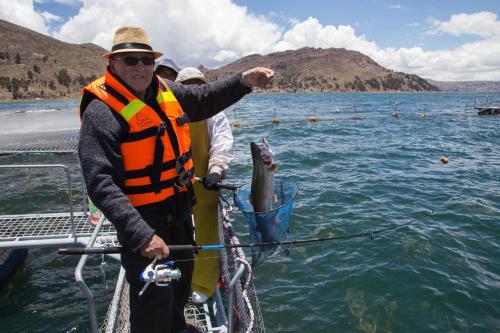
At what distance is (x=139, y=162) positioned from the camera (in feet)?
A: 11.0

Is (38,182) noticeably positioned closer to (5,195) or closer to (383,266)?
(5,195)

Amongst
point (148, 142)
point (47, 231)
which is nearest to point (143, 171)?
point (148, 142)

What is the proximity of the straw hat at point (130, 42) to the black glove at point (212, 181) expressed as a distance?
172cm

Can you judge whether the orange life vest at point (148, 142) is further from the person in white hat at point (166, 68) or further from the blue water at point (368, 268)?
the blue water at point (368, 268)

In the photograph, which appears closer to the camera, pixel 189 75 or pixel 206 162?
pixel 189 75

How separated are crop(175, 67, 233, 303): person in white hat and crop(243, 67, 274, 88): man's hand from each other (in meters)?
0.94

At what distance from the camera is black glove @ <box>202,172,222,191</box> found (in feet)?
14.9

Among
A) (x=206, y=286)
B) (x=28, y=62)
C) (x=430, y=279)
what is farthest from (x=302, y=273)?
(x=28, y=62)

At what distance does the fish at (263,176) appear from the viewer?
4.57 metres

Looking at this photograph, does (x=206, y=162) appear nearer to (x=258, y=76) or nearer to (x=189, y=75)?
(x=189, y=75)

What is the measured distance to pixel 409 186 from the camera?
48.2ft

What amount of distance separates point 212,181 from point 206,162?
63 centimetres

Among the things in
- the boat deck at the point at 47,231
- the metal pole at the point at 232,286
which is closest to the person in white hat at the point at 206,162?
the metal pole at the point at 232,286

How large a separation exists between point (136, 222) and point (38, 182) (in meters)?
16.8
